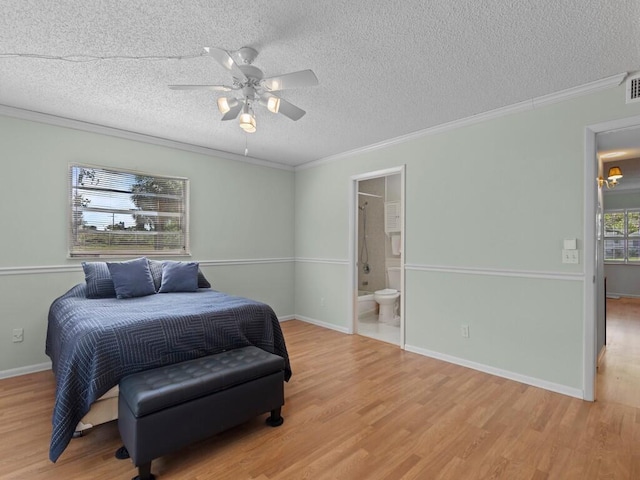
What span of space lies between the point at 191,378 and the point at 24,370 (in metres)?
2.47

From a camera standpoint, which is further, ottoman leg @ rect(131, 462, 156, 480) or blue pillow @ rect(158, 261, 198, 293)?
blue pillow @ rect(158, 261, 198, 293)

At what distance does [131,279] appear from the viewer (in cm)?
333

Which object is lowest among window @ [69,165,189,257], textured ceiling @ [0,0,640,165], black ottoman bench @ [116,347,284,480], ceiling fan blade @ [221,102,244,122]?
black ottoman bench @ [116,347,284,480]

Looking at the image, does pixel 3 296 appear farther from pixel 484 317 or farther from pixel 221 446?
pixel 484 317

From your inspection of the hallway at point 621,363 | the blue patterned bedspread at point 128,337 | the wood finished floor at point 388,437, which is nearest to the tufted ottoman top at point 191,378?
the blue patterned bedspread at point 128,337

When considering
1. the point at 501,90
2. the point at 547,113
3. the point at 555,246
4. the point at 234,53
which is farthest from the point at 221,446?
the point at 547,113

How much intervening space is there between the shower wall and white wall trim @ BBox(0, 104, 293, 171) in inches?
79.3

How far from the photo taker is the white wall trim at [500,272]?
2783 mm

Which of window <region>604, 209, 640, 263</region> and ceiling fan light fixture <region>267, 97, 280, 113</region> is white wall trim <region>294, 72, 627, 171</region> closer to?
ceiling fan light fixture <region>267, 97, 280, 113</region>

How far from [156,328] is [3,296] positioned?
208cm

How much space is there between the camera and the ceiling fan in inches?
83.2

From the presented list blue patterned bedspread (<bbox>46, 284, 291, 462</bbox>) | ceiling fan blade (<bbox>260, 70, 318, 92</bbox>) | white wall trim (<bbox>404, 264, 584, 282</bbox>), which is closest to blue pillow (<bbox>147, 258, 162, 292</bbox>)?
blue patterned bedspread (<bbox>46, 284, 291, 462</bbox>)

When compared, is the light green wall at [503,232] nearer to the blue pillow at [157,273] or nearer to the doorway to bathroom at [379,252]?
the doorway to bathroom at [379,252]

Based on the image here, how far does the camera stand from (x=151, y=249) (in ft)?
13.4
